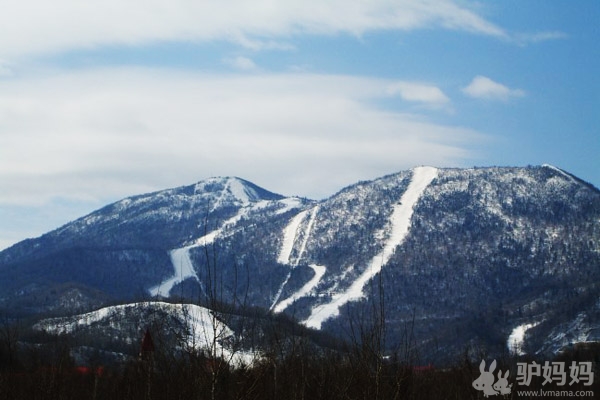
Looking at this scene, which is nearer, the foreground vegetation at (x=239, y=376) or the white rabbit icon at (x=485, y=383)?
the foreground vegetation at (x=239, y=376)

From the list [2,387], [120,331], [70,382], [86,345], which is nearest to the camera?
[2,387]

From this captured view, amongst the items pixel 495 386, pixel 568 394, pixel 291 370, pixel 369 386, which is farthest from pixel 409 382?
pixel 568 394

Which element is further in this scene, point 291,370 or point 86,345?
point 86,345

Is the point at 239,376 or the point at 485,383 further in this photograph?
the point at 485,383

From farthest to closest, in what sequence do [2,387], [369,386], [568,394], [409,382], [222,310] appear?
[568,394] < [409,382] < [2,387] < [369,386] < [222,310]

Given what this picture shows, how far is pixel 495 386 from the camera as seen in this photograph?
88.2 ft

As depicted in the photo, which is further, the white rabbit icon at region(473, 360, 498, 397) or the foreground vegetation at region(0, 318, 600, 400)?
the white rabbit icon at region(473, 360, 498, 397)

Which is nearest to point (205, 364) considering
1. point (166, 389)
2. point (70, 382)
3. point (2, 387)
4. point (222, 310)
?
point (222, 310)

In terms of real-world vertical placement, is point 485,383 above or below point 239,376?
above

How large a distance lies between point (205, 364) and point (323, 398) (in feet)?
16.1

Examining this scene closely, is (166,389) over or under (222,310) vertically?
under

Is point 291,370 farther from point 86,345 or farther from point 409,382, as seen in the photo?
point 86,345

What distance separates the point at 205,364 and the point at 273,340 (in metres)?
4.43

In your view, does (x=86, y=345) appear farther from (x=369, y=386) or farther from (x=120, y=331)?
(x=369, y=386)
